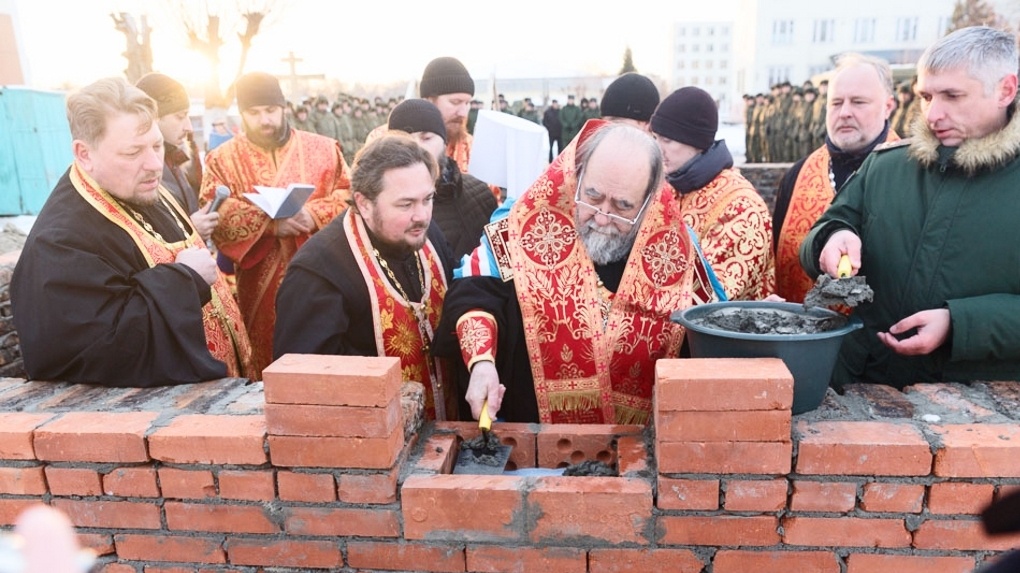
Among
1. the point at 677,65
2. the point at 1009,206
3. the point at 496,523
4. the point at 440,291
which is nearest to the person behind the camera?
the point at 496,523

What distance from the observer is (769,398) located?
168cm

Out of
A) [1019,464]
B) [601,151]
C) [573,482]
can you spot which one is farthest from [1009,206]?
[573,482]

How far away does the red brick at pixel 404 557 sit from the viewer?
6.20ft

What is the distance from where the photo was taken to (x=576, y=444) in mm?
2152

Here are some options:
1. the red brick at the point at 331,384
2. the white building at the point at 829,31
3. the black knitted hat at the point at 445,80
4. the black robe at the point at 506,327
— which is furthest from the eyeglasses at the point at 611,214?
the white building at the point at 829,31

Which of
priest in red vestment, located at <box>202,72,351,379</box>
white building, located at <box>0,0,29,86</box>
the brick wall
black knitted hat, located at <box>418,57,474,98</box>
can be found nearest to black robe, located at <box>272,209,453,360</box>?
the brick wall

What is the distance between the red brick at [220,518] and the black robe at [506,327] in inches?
33.6

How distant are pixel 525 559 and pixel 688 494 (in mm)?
480

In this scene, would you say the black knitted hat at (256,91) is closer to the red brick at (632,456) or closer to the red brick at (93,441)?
the red brick at (93,441)

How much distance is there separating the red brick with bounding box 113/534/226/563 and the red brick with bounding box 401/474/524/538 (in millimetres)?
594

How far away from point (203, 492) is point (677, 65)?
321ft

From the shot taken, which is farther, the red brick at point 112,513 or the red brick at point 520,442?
the red brick at point 520,442

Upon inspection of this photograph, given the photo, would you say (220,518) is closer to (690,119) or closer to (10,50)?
(690,119)

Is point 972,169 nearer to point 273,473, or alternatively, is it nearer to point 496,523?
point 496,523
